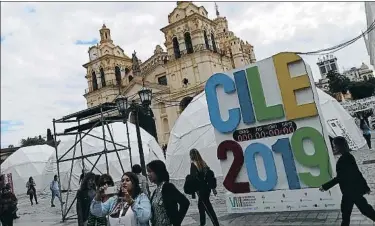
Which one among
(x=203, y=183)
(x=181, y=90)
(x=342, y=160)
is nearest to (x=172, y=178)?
(x=203, y=183)

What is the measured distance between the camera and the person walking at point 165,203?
3338 millimetres

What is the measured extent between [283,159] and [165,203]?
162 inches

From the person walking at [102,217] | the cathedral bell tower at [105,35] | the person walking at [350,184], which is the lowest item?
the person walking at [350,184]

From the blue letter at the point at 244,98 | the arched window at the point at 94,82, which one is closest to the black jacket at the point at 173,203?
the blue letter at the point at 244,98

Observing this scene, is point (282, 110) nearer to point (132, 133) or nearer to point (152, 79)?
point (132, 133)

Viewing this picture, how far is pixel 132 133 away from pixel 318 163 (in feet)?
72.0

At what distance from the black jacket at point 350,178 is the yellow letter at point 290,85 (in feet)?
6.36

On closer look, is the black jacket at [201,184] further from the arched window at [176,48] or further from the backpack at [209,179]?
the arched window at [176,48]

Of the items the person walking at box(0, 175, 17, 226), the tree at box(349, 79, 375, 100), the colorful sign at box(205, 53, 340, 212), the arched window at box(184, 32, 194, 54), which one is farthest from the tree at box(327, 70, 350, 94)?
the person walking at box(0, 175, 17, 226)

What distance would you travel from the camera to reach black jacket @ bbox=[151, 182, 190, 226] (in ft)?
11.0

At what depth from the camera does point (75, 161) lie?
24.9 metres

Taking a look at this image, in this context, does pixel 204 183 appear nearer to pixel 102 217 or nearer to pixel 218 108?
pixel 218 108

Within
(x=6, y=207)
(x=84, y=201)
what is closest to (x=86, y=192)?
(x=84, y=201)

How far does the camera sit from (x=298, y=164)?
21.9ft
